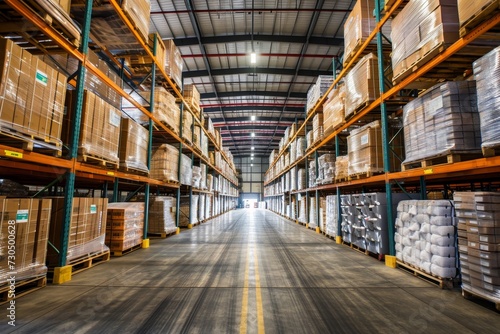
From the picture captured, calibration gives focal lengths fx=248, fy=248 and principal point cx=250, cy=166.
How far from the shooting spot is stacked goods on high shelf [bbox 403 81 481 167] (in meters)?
3.37

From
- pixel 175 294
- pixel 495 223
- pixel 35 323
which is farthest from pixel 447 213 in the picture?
pixel 35 323

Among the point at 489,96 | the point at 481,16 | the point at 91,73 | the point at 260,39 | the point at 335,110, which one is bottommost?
the point at 489,96

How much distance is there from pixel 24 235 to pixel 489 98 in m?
5.84

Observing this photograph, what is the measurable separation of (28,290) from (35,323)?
1156 mm

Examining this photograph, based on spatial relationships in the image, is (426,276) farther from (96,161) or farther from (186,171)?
(186,171)

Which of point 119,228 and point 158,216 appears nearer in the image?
point 119,228

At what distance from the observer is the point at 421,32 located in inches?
156

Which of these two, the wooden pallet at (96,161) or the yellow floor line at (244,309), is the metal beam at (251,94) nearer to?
the wooden pallet at (96,161)

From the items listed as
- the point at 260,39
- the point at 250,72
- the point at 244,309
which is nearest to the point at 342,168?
the point at 244,309

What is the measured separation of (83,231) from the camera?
4262mm

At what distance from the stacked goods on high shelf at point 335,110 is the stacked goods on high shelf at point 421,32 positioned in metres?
2.23

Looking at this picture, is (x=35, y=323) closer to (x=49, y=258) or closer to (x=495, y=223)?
(x=49, y=258)

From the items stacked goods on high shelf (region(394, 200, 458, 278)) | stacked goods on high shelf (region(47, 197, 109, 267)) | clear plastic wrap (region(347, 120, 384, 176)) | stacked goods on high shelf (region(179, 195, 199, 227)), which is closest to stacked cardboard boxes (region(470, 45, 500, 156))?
stacked goods on high shelf (region(394, 200, 458, 278))

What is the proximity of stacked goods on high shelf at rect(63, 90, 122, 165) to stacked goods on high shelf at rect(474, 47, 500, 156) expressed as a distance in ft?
18.5
